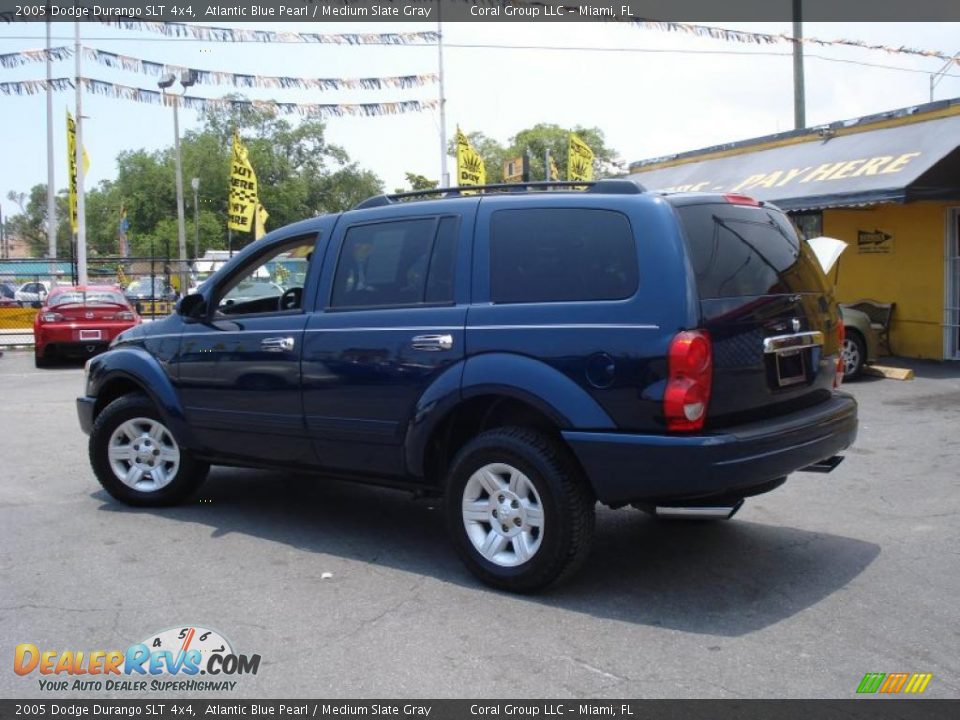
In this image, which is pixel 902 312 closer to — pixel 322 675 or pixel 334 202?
pixel 322 675

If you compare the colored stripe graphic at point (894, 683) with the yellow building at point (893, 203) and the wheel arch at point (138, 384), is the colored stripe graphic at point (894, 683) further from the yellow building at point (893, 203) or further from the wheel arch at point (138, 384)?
the yellow building at point (893, 203)

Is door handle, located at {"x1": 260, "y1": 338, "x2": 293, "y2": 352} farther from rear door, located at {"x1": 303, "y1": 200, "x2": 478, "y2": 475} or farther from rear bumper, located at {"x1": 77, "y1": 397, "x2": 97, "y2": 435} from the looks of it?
rear bumper, located at {"x1": 77, "y1": 397, "x2": 97, "y2": 435}

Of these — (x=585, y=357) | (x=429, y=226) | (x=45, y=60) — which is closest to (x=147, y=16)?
A: (x=45, y=60)

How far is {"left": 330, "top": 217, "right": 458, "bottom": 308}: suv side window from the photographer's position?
516 cm

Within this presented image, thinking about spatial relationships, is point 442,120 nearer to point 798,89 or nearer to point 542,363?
point 798,89

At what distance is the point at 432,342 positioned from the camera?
4984mm

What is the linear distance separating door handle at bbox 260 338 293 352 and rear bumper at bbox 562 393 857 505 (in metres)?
1.97

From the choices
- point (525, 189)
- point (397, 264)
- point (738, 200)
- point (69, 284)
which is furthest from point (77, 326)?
point (738, 200)

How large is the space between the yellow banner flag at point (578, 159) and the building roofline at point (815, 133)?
152 cm

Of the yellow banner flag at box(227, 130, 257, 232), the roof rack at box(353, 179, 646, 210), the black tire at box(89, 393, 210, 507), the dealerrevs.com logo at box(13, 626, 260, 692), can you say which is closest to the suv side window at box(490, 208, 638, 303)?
the roof rack at box(353, 179, 646, 210)

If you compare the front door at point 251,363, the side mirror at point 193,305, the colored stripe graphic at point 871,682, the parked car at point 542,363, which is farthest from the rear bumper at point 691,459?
the side mirror at point 193,305

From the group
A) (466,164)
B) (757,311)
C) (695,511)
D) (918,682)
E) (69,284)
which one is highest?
(466,164)

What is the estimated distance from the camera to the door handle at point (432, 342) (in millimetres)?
4926

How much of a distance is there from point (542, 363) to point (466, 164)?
17207mm
